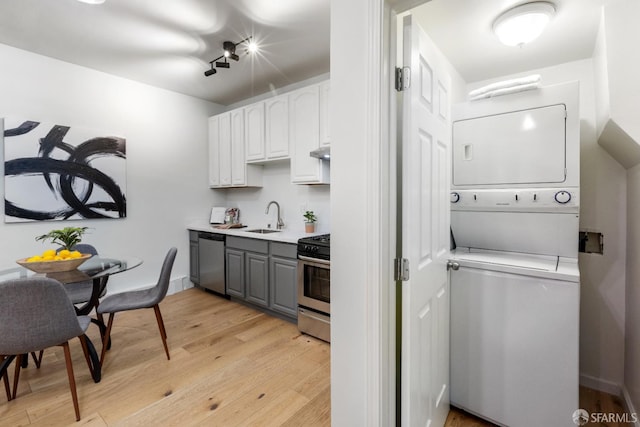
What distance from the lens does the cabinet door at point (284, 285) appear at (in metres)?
2.89

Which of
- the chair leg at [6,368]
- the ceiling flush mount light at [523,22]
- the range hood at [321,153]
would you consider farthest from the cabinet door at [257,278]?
the ceiling flush mount light at [523,22]

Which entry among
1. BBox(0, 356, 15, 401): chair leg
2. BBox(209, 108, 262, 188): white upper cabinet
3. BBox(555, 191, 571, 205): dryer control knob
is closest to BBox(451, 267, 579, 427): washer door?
BBox(555, 191, 571, 205): dryer control knob

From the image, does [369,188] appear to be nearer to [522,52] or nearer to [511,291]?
[511,291]

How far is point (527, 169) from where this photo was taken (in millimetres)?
1739

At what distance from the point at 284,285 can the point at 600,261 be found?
2480mm

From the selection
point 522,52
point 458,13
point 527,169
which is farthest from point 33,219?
point 522,52

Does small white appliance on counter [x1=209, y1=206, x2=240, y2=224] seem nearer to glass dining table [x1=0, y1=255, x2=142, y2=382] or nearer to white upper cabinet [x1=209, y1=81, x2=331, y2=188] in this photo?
white upper cabinet [x1=209, y1=81, x2=331, y2=188]

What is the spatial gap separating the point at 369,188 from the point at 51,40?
10.6ft

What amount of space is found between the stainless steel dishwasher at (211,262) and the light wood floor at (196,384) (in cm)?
78

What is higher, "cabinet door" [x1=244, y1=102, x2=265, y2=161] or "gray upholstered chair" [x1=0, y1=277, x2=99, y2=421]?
"cabinet door" [x1=244, y1=102, x2=265, y2=161]

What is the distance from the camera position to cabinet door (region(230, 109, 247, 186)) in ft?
12.4

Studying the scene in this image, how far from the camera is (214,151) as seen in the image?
4.15 meters

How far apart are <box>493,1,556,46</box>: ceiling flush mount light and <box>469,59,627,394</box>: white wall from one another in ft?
2.60

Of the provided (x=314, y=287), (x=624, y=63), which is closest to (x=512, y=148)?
(x=624, y=63)
